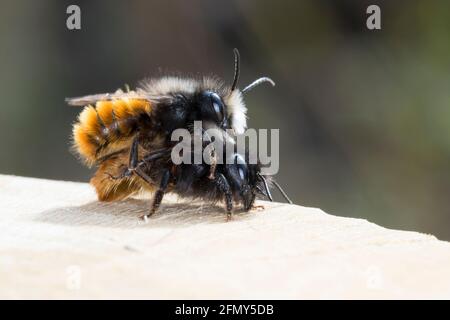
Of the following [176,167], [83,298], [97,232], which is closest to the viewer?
[83,298]

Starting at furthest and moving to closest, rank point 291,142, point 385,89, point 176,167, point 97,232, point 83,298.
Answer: point 291,142 < point 385,89 < point 176,167 < point 97,232 < point 83,298

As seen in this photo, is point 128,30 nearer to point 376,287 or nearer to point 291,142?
point 291,142

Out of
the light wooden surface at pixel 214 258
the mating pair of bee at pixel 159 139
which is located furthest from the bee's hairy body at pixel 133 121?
the light wooden surface at pixel 214 258

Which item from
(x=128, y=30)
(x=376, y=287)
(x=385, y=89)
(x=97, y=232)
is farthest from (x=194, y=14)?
(x=376, y=287)

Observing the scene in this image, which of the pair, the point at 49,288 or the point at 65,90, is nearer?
the point at 49,288

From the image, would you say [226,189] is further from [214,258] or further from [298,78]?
[298,78]

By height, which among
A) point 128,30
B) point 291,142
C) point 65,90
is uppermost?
point 128,30

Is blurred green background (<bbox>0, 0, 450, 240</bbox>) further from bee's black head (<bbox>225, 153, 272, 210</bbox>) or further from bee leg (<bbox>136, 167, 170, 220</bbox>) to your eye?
bee leg (<bbox>136, 167, 170, 220</bbox>)
